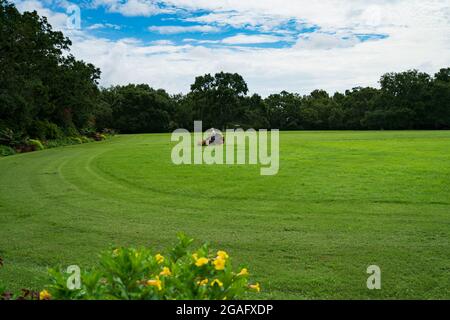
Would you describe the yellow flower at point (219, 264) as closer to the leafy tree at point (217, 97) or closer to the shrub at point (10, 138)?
the shrub at point (10, 138)

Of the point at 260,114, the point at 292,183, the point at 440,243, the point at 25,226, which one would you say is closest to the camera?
the point at 440,243

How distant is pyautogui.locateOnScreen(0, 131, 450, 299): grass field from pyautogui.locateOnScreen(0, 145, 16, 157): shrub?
409 inches

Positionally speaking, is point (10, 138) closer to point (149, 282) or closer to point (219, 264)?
point (149, 282)

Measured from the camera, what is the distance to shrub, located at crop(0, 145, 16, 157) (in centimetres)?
2430

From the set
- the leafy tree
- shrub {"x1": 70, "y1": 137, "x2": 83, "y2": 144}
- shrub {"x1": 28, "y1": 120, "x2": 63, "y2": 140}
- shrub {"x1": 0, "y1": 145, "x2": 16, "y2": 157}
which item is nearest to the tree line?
the leafy tree

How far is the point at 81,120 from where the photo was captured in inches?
1735

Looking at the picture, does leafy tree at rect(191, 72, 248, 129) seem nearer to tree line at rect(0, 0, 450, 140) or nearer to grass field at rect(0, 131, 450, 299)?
tree line at rect(0, 0, 450, 140)

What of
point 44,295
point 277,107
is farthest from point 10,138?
point 277,107

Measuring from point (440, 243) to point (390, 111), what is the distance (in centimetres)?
6701
